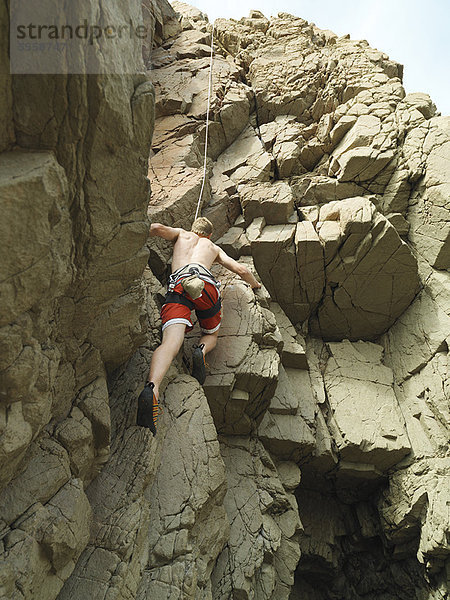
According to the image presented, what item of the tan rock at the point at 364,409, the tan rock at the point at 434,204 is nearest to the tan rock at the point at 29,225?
the tan rock at the point at 364,409

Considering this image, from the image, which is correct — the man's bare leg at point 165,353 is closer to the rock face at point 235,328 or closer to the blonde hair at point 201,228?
the rock face at point 235,328

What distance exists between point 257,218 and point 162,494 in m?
5.07

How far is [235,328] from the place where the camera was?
5367 mm

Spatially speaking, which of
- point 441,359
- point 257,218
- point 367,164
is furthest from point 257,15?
point 441,359

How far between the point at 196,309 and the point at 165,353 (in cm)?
99

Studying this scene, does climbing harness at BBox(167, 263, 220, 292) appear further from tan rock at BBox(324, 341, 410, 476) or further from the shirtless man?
tan rock at BBox(324, 341, 410, 476)

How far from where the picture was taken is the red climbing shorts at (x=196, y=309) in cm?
427

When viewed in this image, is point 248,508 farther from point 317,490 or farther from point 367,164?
point 367,164

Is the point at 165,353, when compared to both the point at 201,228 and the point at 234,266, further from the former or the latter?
the point at 201,228


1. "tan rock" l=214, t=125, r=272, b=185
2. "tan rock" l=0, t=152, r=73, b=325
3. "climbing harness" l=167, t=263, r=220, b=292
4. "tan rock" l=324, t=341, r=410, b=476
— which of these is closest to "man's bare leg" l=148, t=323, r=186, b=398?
"climbing harness" l=167, t=263, r=220, b=292

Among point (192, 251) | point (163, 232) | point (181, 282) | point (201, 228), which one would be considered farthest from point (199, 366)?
point (201, 228)

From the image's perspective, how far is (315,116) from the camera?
28.2 feet

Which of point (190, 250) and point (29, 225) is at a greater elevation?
point (29, 225)

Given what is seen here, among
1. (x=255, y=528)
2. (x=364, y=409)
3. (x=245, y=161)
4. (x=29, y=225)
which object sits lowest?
(x=255, y=528)
